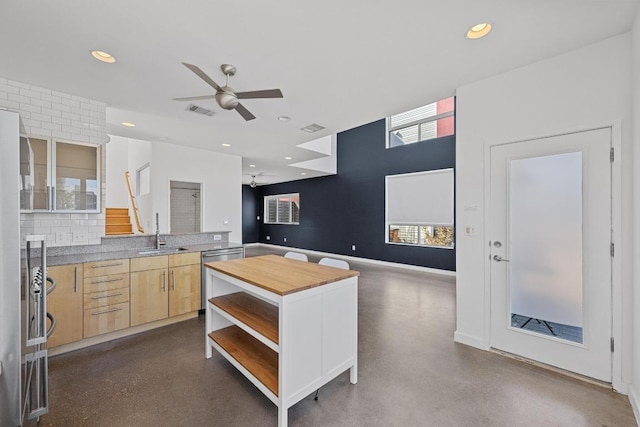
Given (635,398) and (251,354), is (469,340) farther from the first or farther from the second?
(251,354)

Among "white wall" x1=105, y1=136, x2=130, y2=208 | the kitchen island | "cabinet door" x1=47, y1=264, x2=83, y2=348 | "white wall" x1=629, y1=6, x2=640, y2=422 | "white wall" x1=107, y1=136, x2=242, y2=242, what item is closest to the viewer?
A: the kitchen island

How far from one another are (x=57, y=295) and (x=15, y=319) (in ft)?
6.32

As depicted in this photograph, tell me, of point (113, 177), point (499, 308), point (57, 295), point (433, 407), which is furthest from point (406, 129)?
point (113, 177)

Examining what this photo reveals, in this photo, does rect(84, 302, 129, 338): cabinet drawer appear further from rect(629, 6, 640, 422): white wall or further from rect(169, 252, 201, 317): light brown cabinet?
rect(629, 6, 640, 422): white wall

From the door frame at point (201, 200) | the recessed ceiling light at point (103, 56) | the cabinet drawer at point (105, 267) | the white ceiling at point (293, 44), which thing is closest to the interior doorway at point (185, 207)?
the door frame at point (201, 200)

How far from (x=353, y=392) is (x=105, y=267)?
2839mm

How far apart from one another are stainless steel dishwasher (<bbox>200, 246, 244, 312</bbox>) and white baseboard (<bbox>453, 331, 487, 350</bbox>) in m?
3.09

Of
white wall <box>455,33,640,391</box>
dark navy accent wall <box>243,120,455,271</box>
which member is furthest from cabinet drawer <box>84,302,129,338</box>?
dark navy accent wall <box>243,120,455,271</box>

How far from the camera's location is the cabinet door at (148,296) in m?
3.03

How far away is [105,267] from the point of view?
283 cm

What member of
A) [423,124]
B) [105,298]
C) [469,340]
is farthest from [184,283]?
[423,124]

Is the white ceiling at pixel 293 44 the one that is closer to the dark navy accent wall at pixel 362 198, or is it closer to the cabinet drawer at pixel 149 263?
the cabinet drawer at pixel 149 263

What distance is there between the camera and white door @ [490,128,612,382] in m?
2.14

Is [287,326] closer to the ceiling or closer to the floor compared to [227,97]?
closer to the floor
